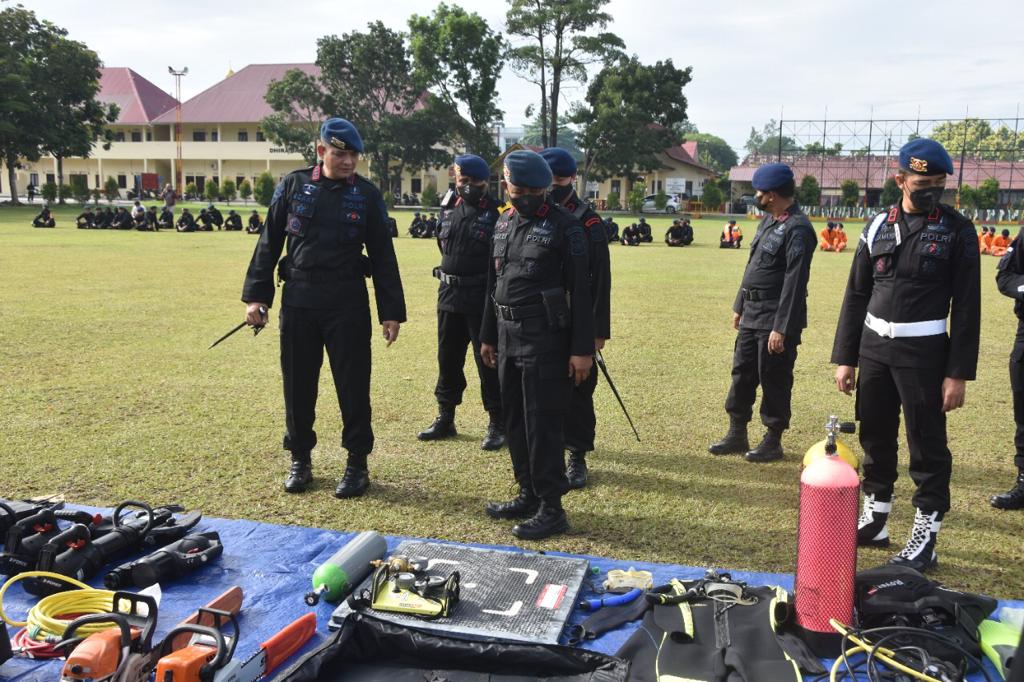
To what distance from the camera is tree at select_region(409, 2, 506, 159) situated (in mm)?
49375

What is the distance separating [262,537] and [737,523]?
8.39ft

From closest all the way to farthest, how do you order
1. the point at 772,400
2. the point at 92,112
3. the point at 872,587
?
the point at 872,587
the point at 772,400
the point at 92,112

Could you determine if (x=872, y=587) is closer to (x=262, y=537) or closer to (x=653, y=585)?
(x=653, y=585)

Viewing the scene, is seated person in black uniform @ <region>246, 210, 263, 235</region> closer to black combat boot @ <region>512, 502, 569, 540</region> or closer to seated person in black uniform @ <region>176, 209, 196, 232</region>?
seated person in black uniform @ <region>176, 209, 196, 232</region>

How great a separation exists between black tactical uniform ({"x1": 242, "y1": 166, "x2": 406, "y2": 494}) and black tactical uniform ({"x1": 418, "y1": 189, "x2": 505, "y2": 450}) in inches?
33.6

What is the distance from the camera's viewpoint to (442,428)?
19.8ft

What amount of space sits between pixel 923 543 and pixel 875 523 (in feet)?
1.02

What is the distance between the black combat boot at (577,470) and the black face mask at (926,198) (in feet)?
8.07

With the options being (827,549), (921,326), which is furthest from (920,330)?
(827,549)

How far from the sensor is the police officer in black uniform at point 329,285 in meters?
4.73

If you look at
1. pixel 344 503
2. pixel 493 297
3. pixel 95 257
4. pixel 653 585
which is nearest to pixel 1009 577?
pixel 653 585

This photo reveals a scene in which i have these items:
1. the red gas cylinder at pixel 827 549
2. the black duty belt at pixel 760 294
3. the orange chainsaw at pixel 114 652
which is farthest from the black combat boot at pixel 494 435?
the orange chainsaw at pixel 114 652

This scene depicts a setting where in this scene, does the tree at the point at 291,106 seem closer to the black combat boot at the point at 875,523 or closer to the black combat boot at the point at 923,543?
the black combat boot at the point at 875,523

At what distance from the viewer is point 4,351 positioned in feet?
28.0
